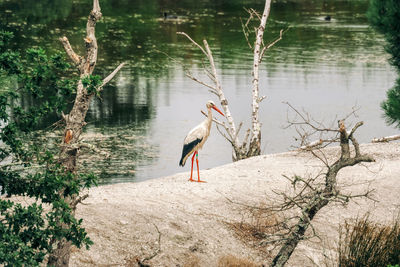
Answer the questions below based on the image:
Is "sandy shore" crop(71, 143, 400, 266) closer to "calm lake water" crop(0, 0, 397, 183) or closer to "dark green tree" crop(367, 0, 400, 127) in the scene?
"dark green tree" crop(367, 0, 400, 127)

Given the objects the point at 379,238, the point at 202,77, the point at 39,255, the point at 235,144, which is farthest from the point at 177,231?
the point at 202,77

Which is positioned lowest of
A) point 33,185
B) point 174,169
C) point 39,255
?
point 174,169

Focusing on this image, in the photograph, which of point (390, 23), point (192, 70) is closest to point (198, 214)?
point (390, 23)

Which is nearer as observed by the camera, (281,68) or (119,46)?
(281,68)

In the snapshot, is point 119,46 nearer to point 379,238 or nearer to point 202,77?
point 202,77

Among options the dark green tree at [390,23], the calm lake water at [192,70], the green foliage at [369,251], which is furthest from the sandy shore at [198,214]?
the calm lake water at [192,70]

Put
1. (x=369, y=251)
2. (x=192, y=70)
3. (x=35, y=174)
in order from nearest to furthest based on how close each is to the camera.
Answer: (x=35, y=174)
(x=369, y=251)
(x=192, y=70)

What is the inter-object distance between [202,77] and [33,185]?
1689cm

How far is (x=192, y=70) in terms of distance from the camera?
2303 centimetres

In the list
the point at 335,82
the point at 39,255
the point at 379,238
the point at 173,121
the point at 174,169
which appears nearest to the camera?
the point at 39,255

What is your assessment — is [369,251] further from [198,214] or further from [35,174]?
[35,174]

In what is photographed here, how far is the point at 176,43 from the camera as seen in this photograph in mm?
28094

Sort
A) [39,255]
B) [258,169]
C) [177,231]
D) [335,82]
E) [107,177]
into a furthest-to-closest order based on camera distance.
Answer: [335,82]
[107,177]
[258,169]
[177,231]
[39,255]

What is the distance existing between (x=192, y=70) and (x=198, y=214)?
1373cm
